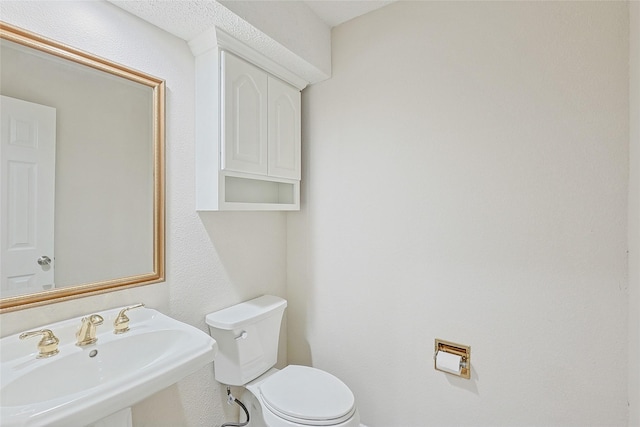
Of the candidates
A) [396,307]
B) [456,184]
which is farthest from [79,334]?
[456,184]

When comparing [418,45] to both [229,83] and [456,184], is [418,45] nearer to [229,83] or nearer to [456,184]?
[456,184]

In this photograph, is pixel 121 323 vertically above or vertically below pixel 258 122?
below

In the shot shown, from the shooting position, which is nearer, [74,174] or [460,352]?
[74,174]

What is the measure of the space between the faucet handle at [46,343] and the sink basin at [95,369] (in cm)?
2

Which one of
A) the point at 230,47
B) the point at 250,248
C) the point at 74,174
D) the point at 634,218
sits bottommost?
the point at 250,248

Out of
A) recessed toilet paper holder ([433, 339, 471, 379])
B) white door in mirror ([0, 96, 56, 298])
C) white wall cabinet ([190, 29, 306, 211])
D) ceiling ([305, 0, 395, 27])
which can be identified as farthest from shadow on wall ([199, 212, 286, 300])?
ceiling ([305, 0, 395, 27])

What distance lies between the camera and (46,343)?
97cm

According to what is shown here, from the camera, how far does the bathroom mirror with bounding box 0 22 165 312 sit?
0.99m

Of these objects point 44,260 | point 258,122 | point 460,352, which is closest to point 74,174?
point 44,260

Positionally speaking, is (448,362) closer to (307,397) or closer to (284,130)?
(307,397)

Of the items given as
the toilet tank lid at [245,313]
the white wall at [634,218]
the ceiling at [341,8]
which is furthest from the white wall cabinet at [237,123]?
the white wall at [634,218]

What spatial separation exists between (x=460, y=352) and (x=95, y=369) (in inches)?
58.9

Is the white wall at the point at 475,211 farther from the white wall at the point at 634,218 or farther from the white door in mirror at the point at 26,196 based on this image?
the white door in mirror at the point at 26,196

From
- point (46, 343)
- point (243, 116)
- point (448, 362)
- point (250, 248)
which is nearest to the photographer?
point (46, 343)
